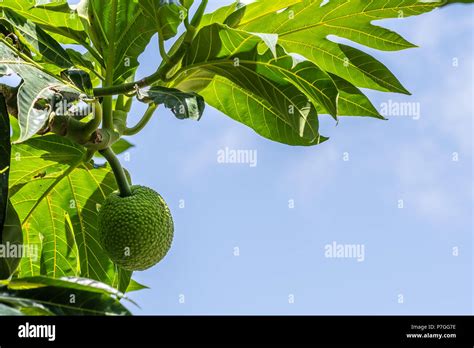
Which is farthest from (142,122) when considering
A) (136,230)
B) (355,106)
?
(355,106)

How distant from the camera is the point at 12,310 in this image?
1.15 meters

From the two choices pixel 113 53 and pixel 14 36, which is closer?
pixel 14 36

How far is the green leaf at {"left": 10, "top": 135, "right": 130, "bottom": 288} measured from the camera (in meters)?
2.07

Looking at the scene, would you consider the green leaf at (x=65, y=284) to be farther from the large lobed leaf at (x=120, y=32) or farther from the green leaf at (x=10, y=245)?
the large lobed leaf at (x=120, y=32)

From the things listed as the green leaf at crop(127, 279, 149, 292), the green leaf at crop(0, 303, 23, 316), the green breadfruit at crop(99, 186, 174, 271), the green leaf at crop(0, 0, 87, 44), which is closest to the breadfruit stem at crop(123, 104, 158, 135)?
the green breadfruit at crop(99, 186, 174, 271)

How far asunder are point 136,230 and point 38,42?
0.47 m

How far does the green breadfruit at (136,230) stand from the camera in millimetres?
1751

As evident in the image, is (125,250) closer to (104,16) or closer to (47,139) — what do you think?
(47,139)

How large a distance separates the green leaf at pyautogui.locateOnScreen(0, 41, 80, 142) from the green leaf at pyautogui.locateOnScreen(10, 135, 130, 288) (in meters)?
0.54

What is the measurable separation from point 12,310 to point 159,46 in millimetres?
809

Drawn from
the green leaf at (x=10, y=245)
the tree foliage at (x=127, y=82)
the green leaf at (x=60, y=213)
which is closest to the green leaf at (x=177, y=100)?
the tree foliage at (x=127, y=82)

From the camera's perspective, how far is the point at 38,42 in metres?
1.71

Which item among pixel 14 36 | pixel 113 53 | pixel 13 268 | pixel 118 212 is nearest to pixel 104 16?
pixel 113 53

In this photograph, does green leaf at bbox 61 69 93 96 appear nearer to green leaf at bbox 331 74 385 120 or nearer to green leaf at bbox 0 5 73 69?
green leaf at bbox 0 5 73 69
